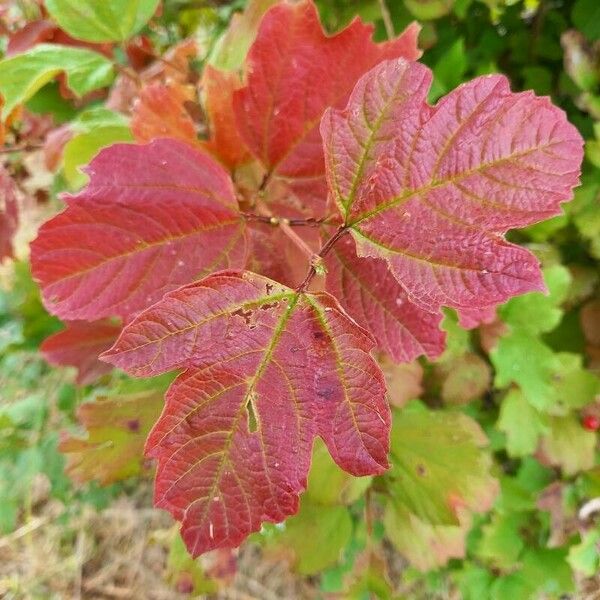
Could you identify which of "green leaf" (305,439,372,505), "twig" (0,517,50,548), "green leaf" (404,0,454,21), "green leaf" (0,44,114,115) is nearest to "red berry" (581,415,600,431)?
"green leaf" (305,439,372,505)

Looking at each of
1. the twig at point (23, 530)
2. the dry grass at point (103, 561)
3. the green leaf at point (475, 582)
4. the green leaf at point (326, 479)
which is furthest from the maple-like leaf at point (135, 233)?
the twig at point (23, 530)

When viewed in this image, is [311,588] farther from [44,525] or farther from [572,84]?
[572,84]

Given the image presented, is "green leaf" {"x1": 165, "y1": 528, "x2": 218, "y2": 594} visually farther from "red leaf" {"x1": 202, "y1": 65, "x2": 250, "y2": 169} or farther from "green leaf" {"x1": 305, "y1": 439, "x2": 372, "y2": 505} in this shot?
"red leaf" {"x1": 202, "y1": 65, "x2": 250, "y2": 169}

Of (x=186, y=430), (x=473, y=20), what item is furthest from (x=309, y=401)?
Result: (x=473, y=20)

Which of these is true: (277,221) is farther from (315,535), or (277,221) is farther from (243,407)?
(315,535)

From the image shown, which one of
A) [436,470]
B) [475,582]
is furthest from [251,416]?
[475,582]

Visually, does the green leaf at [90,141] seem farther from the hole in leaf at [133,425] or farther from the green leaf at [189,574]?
the green leaf at [189,574]
